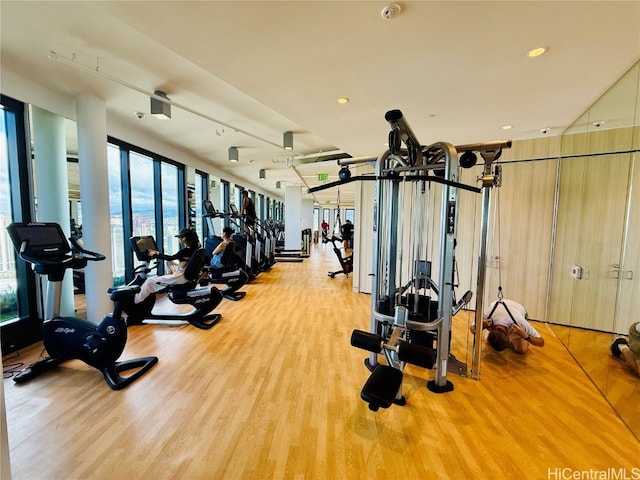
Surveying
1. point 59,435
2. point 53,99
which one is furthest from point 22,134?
point 59,435

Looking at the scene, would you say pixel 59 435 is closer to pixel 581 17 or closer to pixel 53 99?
pixel 53 99

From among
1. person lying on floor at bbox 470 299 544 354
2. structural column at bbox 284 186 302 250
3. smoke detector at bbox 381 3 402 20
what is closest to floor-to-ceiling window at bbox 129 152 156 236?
smoke detector at bbox 381 3 402 20

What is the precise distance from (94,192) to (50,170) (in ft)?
1.78

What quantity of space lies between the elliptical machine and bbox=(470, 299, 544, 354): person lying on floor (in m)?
3.77

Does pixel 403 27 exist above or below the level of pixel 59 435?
above

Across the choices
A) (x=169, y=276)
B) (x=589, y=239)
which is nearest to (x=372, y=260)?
(x=589, y=239)

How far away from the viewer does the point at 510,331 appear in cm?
320

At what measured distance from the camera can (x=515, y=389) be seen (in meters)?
2.63

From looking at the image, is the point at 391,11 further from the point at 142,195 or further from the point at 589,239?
the point at 142,195

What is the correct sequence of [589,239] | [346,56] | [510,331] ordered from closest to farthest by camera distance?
[346,56] → [510,331] → [589,239]

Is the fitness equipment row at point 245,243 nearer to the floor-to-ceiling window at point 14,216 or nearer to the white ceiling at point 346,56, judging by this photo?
the white ceiling at point 346,56

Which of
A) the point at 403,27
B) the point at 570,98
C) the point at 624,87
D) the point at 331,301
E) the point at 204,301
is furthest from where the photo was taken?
the point at 331,301

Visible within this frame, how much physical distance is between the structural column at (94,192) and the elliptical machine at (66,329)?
3.83ft

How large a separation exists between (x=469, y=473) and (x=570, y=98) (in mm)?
3687
